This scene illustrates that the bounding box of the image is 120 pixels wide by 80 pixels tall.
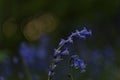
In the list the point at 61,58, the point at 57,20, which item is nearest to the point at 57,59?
the point at 61,58

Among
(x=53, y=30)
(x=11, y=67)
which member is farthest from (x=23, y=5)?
(x=11, y=67)

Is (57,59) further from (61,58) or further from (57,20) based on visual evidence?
(57,20)

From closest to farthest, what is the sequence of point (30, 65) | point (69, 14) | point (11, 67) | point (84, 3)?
point (30, 65)
point (11, 67)
point (84, 3)
point (69, 14)

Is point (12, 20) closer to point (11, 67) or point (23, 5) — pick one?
point (23, 5)

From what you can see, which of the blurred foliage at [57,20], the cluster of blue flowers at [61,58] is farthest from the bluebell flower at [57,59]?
the blurred foliage at [57,20]

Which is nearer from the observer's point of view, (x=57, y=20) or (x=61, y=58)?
(x=61, y=58)

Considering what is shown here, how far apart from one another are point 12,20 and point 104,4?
58.8 inches

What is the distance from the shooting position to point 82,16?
24.3 feet

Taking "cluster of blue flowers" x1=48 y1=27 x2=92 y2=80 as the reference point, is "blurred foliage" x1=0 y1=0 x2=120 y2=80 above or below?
above

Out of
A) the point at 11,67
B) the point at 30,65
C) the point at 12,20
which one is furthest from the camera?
the point at 12,20

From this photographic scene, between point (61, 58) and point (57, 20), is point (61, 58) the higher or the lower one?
the lower one

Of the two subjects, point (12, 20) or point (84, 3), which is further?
point (12, 20)

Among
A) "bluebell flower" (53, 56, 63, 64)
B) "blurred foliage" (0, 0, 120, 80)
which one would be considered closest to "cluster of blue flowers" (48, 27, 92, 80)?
"bluebell flower" (53, 56, 63, 64)

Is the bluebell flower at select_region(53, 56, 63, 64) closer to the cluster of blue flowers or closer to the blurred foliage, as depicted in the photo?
the cluster of blue flowers
